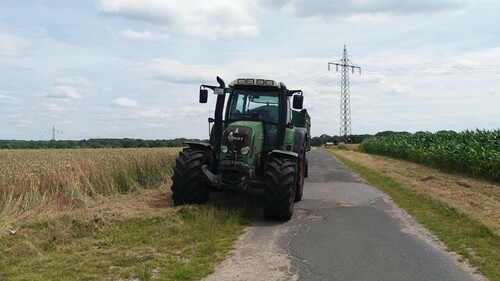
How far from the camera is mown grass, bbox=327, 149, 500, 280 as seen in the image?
6531 mm

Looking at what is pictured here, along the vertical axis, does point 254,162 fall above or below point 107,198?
above

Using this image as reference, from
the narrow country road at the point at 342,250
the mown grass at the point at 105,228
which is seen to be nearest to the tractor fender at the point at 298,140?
the narrow country road at the point at 342,250

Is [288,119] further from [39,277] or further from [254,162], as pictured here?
[39,277]

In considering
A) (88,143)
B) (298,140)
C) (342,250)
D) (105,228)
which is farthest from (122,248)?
(88,143)

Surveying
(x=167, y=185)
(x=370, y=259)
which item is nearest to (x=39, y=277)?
(x=370, y=259)

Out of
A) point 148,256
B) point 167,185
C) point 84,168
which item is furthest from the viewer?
point 167,185

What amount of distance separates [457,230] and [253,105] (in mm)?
5115

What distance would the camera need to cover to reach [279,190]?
9.12m

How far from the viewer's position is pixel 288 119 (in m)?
11.1

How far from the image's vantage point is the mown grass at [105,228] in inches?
235

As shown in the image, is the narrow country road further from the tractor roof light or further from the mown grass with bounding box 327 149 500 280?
the tractor roof light

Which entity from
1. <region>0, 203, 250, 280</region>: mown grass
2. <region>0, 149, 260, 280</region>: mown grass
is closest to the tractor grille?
<region>0, 149, 260, 280</region>: mown grass

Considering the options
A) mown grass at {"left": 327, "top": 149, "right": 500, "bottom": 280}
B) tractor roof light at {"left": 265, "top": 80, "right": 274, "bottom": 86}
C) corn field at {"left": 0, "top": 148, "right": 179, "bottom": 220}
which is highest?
tractor roof light at {"left": 265, "top": 80, "right": 274, "bottom": 86}

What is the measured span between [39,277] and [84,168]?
23.5ft
